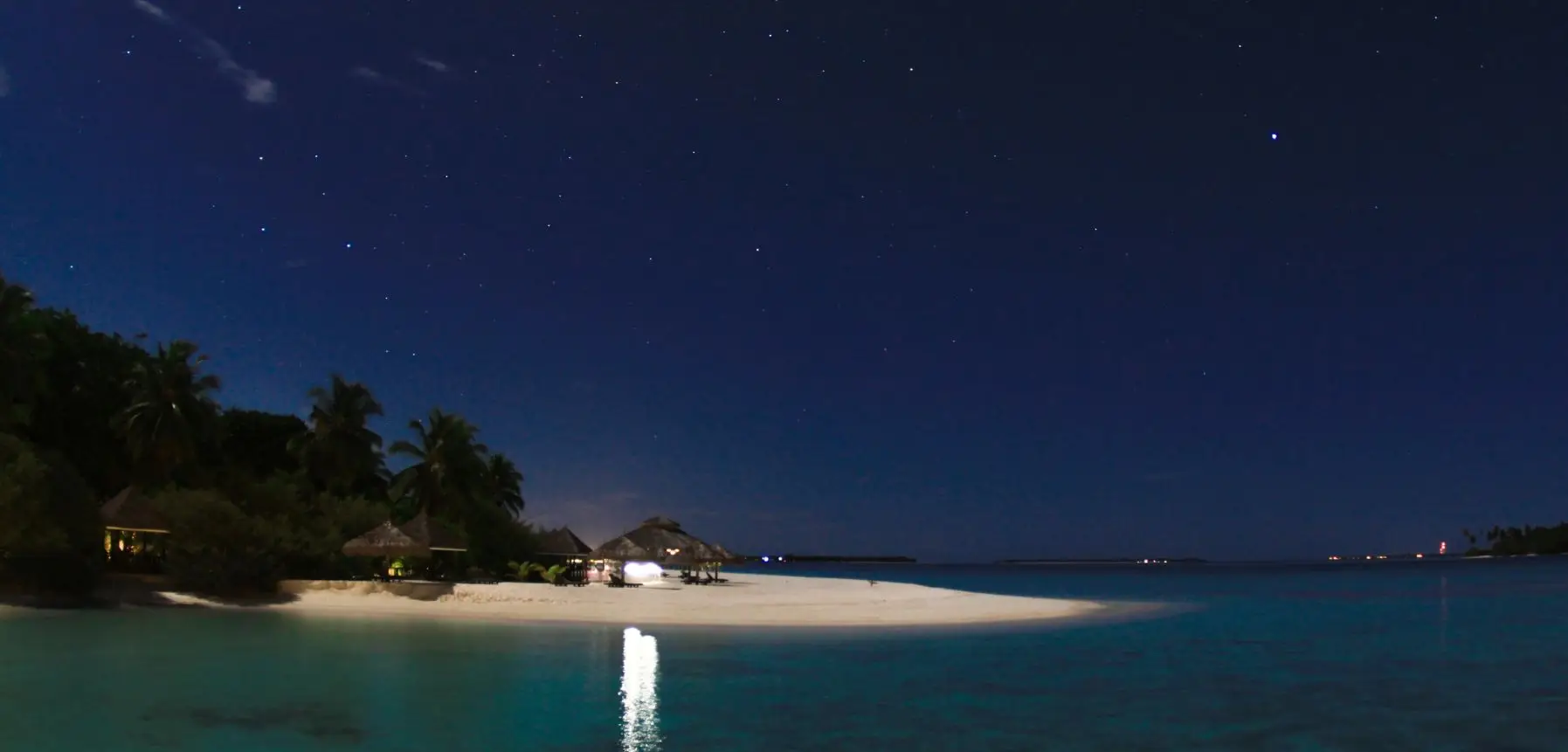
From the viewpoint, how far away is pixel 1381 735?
47.3 ft

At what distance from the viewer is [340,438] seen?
159 feet

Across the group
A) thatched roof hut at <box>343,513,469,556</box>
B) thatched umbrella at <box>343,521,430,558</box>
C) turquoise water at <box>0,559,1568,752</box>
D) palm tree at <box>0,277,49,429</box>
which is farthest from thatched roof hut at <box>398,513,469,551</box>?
palm tree at <box>0,277,49,429</box>

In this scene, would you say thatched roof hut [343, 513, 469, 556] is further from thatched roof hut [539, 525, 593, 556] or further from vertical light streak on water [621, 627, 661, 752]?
vertical light streak on water [621, 627, 661, 752]

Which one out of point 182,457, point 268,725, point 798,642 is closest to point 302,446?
point 182,457

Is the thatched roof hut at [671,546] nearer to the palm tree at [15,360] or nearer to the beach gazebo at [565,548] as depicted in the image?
the beach gazebo at [565,548]

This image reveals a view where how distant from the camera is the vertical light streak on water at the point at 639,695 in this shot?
1332cm

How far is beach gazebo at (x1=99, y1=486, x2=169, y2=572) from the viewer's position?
124 ft

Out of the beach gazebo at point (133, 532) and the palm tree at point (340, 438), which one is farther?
the palm tree at point (340, 438)

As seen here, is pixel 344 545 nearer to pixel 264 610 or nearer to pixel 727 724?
pixel 264 610

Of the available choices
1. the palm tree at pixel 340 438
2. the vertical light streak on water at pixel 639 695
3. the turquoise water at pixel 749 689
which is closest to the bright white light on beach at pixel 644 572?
the palm tree at pixel 340 438

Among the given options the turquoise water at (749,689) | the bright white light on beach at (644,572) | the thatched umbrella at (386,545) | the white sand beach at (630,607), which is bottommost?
the bright white light on beach at (644,572)

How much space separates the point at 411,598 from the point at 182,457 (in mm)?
14787

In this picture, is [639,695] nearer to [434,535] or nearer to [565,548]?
[434,535]

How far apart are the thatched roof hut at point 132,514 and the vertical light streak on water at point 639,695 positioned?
22096 mm
